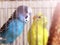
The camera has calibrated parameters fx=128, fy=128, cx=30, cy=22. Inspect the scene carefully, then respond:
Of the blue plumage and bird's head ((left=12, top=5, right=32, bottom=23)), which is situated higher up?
bird's head ((left=12, top=5, right=32, bottom=23))

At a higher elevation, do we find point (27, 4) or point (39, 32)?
point (27, 4)

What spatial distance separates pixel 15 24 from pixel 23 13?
59mm

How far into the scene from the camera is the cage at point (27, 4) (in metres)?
0.54

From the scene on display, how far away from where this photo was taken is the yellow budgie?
530mm

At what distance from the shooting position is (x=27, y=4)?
554mm

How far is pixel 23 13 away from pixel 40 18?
8 cm

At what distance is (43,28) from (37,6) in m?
0.10

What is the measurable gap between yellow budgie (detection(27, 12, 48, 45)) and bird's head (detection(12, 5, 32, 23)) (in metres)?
0.04

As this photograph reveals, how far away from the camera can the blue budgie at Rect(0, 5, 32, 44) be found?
0.55 meters

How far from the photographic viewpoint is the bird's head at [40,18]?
21.2 inches

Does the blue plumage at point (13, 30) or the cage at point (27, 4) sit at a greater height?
the cage at point (27, 4)

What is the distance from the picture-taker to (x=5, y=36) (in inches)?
21.8

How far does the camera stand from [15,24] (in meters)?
0.55

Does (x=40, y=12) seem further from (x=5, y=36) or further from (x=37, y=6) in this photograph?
(x=5, y=36)
